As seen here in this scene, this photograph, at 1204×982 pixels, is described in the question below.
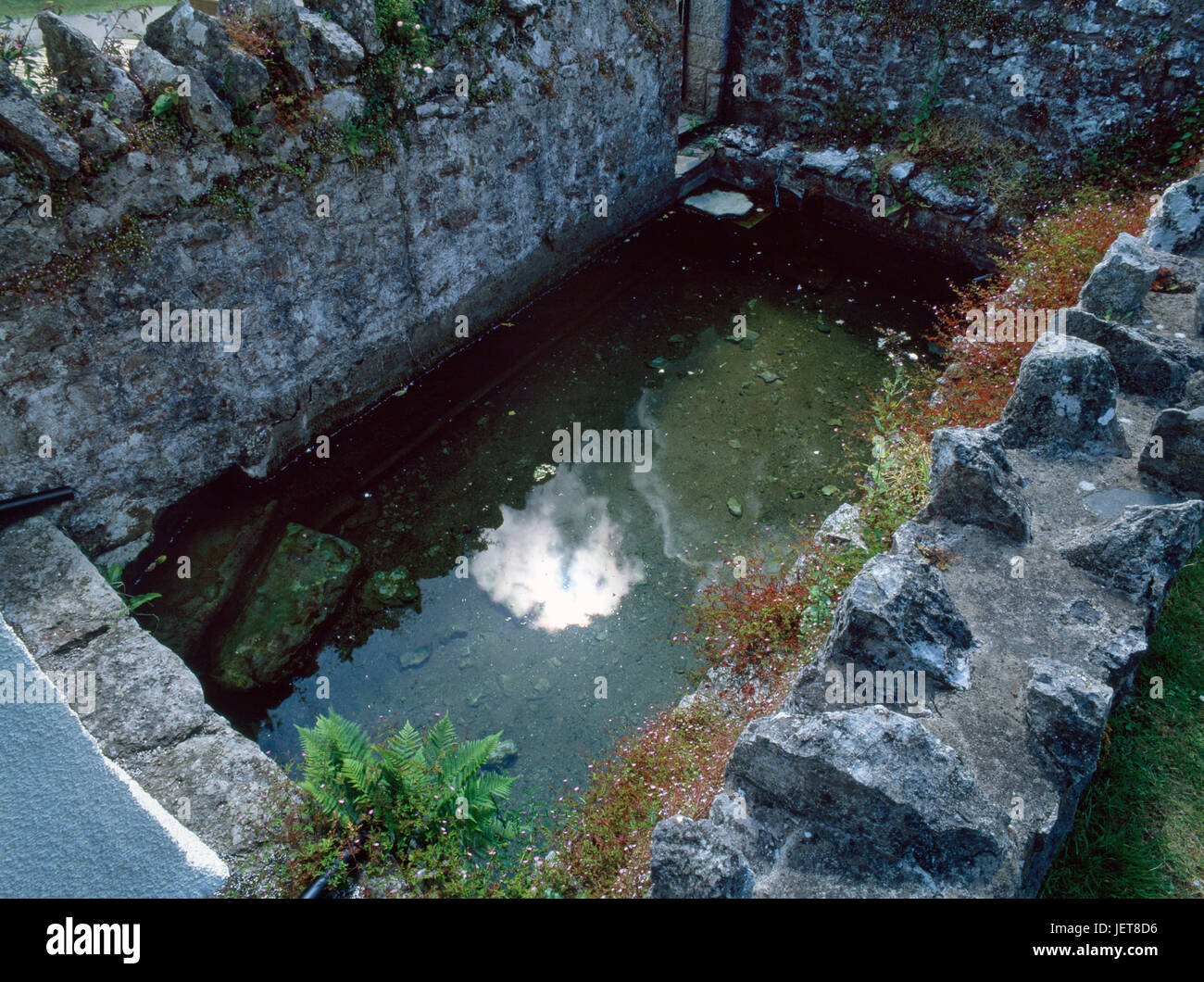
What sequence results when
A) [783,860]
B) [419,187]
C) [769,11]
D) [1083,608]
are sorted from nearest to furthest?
[783,860], [1083,608], [419,187], [769,11]

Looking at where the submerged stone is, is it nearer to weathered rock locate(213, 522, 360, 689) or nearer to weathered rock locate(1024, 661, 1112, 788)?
weathered rock locate(213, 522, 360, 689)

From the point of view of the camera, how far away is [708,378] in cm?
881

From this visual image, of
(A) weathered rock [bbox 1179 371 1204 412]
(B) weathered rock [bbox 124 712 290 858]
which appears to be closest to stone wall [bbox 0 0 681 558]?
(B) weathered rock [bbox 124 712 290 858]

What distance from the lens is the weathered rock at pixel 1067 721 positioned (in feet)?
12.4

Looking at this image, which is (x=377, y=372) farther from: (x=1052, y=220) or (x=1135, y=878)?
(x=1052, y=220)

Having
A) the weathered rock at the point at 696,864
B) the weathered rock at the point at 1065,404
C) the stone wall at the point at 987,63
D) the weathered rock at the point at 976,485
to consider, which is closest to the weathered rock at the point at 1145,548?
the weathered rock at the point at 976,485

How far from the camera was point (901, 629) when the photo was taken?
13.9ft

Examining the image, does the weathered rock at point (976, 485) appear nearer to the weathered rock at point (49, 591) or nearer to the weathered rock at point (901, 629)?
the weathered rock at point (901, 629)

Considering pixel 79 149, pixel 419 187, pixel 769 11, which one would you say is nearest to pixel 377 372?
pixel 419 187

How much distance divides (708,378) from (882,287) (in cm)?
315

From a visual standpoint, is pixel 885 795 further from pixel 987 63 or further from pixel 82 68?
pixel 987 63

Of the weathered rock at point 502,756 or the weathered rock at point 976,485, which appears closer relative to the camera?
the weathered rock at point 976,485

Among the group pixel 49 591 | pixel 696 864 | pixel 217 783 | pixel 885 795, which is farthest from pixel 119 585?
pixel 885 795

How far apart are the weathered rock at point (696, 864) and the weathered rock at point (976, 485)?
9.26 ft
